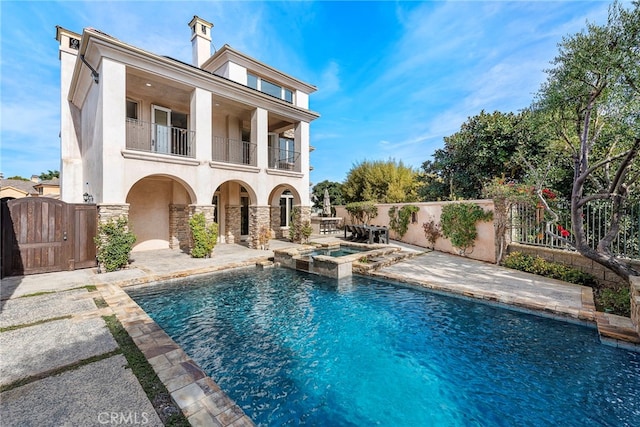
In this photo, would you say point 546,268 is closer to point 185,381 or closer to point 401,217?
point 401,217

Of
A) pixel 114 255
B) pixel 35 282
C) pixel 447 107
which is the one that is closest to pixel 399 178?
pixel 447 107

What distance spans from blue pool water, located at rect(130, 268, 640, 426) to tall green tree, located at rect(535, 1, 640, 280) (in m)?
3.13

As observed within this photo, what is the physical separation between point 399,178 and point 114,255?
79.6 ft

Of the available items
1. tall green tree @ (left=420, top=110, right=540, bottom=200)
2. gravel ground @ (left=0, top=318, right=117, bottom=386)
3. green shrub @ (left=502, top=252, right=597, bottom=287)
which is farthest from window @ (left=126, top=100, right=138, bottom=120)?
tall green tree @ (left=420, top=110, right=540, bottom=200)

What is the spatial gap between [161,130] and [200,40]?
29.6ft

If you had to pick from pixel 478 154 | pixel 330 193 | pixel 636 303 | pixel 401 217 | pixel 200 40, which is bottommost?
pixel 636 303

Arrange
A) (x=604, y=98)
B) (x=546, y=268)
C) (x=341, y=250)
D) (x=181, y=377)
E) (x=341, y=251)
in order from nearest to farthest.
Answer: (x=181, y=377), (x=604, y=98), (x=546, y=268), (x=341, y=251), (x=341, y=250)

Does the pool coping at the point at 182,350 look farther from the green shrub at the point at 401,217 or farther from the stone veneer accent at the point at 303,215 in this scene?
the green shrub at the point at 401,217

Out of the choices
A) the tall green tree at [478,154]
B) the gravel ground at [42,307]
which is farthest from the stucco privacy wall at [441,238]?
the gravel ground at [42,307]

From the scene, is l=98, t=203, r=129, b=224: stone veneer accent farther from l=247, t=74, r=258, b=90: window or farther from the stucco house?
l=247, t=74, r=258, b=90: window

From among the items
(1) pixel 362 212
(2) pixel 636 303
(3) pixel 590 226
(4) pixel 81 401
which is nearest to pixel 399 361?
(4) pixel 81 401

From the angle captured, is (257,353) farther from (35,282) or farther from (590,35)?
(590,35)

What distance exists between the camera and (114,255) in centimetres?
910

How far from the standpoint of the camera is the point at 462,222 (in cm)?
1211
